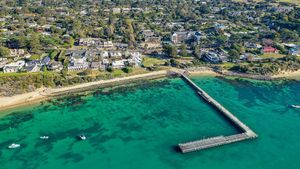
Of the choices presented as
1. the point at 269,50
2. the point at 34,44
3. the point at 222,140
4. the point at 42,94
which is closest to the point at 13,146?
the point at 42,94

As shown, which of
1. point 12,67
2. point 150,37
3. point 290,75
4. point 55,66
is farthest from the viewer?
point 150,37

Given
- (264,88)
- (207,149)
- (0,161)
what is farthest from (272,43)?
(0,161)

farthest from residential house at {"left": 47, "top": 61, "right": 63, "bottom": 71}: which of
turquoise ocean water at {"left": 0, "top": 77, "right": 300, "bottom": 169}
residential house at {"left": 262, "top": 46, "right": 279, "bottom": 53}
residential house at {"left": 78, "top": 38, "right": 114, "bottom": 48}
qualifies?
residential house at {"left": 262, "top": 46, "right": 279, "bottom": 53}

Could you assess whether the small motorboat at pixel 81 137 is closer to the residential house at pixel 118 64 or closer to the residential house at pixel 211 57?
the residential house at pixel 118 64

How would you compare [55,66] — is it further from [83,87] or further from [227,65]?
[227,65]

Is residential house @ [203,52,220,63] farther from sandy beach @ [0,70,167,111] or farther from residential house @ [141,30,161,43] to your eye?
residential house @ [141,30,161,43]
